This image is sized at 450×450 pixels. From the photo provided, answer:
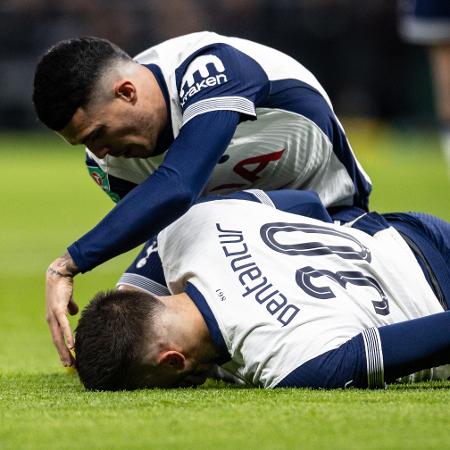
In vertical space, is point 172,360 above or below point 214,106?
below

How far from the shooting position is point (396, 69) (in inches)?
795

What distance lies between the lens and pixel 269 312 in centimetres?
334

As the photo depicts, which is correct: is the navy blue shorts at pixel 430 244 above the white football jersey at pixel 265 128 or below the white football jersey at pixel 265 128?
below

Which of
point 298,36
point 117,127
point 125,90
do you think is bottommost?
point 298,36

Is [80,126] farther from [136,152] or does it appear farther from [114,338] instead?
[114,338]

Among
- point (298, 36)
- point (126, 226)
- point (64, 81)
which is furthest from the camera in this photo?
point (298, 36)

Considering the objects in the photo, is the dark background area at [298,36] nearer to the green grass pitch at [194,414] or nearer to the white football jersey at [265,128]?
the green grass pitch at [194,414]

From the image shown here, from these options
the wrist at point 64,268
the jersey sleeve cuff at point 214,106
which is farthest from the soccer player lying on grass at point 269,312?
the jersey sleeve cuff at point 214,106

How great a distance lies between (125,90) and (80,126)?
0.19 meters

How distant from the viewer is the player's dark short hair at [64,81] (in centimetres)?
372

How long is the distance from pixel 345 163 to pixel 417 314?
3.35ft

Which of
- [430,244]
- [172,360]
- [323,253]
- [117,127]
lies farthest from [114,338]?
[430,244]

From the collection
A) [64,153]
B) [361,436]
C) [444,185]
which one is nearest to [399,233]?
[361,436]

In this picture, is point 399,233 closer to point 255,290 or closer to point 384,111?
point 255,290
